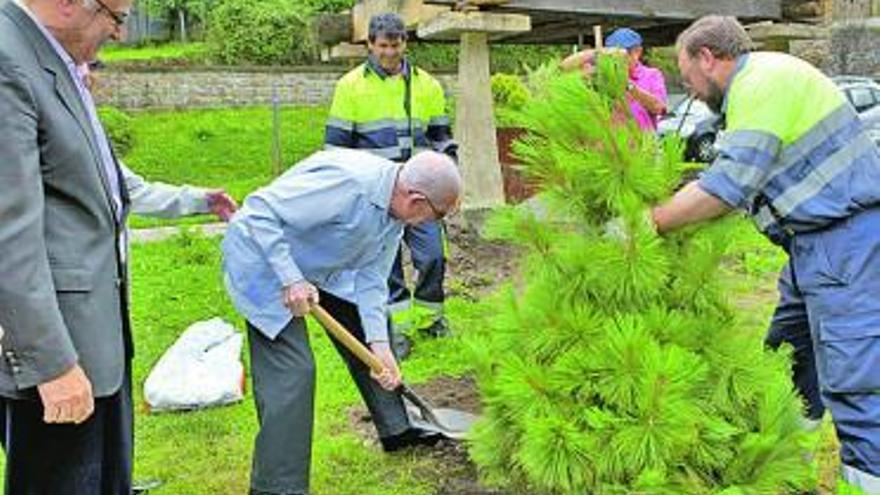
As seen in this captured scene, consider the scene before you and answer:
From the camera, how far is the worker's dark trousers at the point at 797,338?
3.54 meters

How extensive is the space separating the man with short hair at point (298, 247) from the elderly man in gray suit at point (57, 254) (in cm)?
87

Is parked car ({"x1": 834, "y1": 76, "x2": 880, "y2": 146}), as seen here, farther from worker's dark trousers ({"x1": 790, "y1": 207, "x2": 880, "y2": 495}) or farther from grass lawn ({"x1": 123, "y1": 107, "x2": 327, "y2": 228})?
worker's dark trousers ({"x1": 790, "y1": 207, "x2": 880, "y2": 495})

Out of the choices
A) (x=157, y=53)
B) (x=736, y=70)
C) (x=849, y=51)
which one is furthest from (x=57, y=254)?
(x=849, y=51)

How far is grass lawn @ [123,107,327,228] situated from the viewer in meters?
13.9

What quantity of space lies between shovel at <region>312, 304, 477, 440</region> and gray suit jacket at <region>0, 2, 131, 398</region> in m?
1.19

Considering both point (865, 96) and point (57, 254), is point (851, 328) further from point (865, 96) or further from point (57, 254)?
point (865, 96)

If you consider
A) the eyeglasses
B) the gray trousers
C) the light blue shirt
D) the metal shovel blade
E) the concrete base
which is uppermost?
the concrete base

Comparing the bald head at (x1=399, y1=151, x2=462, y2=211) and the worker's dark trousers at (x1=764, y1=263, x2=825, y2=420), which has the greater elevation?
the bald head at (x1=399, y1=151, x2=462, y2=211)

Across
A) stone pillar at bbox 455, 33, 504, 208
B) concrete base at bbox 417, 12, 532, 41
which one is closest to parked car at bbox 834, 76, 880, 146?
stone pillar at bbox 455, 33, 504, 208

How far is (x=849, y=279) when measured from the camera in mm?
3072

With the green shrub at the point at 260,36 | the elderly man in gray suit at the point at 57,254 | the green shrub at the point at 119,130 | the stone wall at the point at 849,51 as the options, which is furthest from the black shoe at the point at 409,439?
the stone wall at the point at 849,51

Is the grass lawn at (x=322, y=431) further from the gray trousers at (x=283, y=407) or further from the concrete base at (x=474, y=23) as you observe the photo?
the concrete base at (x=474, y=23)

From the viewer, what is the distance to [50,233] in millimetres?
2146

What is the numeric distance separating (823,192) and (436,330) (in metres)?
3.08
